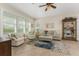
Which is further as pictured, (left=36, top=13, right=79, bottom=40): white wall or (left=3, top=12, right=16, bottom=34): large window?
(left=36, top=13, right=79, bottom=40): white wall

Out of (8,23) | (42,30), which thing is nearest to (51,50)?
(42,30)

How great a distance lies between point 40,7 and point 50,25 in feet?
1.64

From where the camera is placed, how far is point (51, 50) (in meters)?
2.50

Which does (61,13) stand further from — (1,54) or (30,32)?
(1,54)

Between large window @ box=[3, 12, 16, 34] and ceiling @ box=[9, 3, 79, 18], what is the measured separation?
0.89ft

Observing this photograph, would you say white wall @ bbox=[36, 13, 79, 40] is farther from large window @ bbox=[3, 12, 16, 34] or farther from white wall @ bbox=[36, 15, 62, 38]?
large window @ bbox=[3, 12, 16, 34]

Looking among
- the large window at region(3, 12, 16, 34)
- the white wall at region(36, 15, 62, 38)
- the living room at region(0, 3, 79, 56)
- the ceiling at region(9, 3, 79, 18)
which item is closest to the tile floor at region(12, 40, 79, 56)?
the living room at region(0, 3, 79, 56)

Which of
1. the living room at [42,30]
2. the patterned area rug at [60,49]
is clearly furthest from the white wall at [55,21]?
the patterned area rug at [60,49]

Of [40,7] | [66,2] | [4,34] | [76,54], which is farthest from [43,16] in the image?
[76,54]

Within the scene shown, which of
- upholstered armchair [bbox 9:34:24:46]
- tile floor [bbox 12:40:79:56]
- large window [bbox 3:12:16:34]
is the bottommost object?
tile floor [bbox 12:40:79:56]

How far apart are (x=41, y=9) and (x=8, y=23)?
846mm

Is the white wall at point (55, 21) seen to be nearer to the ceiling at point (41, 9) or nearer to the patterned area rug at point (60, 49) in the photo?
the ceiling at point (41, 9)

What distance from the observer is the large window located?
2283mm

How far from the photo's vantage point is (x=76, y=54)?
241 cm
